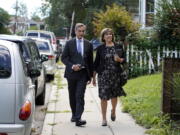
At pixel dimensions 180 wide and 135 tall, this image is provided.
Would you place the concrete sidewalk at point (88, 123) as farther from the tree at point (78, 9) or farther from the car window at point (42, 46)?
the tree at point (78, 9)

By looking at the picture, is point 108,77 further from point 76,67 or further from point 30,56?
point 30,56

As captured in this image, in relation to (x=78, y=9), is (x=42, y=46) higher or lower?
lower

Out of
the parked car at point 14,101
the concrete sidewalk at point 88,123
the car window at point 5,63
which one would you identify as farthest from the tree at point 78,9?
the parked car at point 14,101

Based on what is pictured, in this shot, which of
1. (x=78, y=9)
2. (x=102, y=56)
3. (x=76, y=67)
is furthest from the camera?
(x=78, y=9)

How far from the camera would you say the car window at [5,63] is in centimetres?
574

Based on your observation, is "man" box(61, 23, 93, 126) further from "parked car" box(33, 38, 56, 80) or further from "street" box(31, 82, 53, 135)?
"parked car" box(33, 38, 56, 80)

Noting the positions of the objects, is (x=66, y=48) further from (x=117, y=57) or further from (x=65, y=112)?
(x=65, y=112)

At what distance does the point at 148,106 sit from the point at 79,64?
2.01m

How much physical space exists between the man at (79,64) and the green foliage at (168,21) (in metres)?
1.76

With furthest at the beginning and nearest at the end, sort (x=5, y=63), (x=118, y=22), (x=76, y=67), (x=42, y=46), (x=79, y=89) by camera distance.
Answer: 1. (x=118, y=22)
2. (x=42, y=46)
3. (x=79, y=89)
4. (x=76, y=67)
5. (x=5, y=63)

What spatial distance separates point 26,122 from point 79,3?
122 feet

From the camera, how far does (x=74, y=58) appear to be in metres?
8.30

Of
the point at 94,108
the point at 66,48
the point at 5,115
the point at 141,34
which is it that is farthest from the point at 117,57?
the point at 141,34

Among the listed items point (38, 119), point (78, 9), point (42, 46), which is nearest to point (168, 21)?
point (38, 119)
